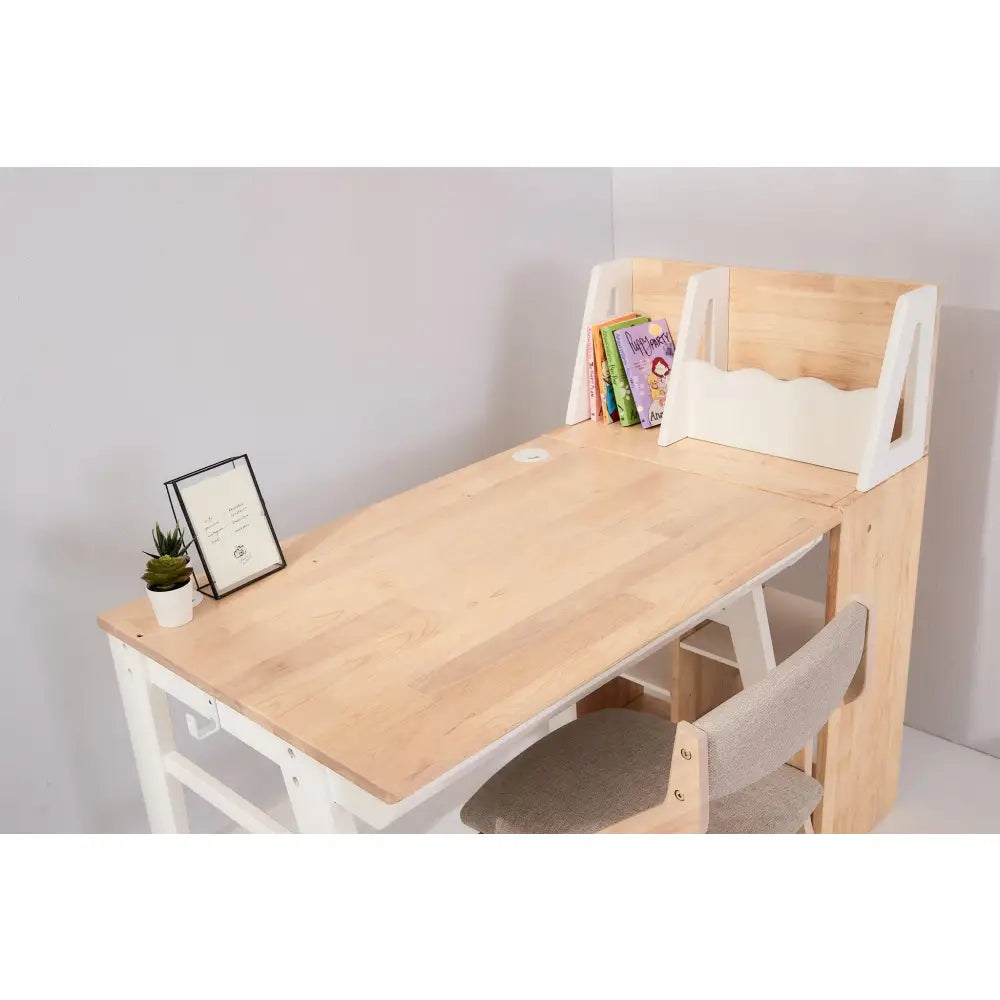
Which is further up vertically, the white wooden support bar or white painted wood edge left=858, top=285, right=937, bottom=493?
white painted wood edge left=858, top=285, right=937, bottom=493

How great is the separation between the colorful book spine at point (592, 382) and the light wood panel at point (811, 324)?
0.93 feet

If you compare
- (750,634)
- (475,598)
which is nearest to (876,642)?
(750,634)

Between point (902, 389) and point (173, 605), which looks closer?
point (173, 605)

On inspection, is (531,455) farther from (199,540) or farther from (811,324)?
(199,540)

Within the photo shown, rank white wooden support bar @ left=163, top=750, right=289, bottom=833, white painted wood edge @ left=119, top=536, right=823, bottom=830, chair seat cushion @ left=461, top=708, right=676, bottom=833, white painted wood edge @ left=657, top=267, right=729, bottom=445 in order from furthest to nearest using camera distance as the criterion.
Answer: white painted wood edge @ left=657, top=267, right=729, bottom=445, chair seat cushion @ left=461, top=708, right=676, bottom=833, white wooden support bar @ left=163, top=750, right=289, bottom=833, white painted wood edge @ left=119, top=536, right=823, bottom=830

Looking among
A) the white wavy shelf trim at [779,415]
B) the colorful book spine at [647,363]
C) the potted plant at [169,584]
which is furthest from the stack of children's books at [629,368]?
the potted plant at [169,584]

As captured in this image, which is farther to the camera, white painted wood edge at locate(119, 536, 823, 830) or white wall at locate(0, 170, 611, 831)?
white wall at locate(0, 170, 611, 831)

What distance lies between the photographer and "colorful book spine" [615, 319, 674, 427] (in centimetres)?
235

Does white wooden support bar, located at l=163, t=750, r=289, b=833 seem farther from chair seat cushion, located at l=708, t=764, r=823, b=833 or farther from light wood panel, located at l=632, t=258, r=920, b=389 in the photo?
light wood panel, located at l=632, t=258, r=920, b=389

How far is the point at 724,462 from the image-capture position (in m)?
2.18

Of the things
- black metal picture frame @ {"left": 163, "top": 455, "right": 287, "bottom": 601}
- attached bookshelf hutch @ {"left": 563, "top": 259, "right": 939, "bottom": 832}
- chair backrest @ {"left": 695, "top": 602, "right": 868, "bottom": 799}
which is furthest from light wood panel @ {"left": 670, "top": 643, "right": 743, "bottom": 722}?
black metal picture frame @ {"left": 163, "top": 455, "right": 287, "bottom": 601}

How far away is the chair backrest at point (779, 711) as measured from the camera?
4.45ft

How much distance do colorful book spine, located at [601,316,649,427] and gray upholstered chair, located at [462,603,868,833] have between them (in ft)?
2.17

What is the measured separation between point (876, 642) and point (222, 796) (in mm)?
1232
